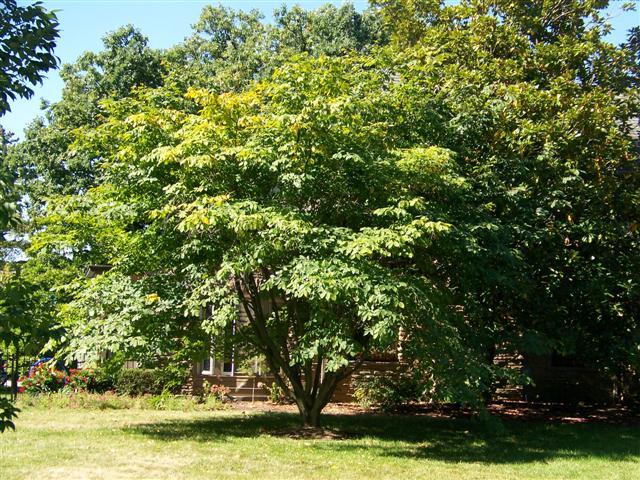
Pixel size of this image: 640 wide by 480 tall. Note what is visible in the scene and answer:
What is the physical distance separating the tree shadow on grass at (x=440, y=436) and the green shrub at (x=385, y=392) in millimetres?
1404

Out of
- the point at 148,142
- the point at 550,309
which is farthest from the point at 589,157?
the point at 148,142

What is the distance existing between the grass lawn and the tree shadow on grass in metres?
0.02

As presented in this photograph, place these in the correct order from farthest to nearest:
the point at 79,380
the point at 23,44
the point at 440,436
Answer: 1. the point at 79,380
2. the point at 440,436
3. the point at 23,44

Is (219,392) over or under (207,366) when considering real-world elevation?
under

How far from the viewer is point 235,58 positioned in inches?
1219

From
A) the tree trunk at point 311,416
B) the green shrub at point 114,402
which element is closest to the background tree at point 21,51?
the tree trunk at point 311,416

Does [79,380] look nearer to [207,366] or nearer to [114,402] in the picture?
[114,402]

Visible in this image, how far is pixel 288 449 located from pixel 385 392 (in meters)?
7.08

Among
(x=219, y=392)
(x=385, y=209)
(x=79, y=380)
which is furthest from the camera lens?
(x=219, y=392)

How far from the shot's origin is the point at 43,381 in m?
15.8

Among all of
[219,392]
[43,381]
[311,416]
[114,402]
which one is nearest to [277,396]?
[219,392]

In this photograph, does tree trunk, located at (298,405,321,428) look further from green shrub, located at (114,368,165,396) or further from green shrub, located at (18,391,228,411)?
green shrub, located at (114,368,165,396)

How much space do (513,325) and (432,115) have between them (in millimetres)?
5158

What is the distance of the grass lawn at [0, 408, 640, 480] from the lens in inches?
324
